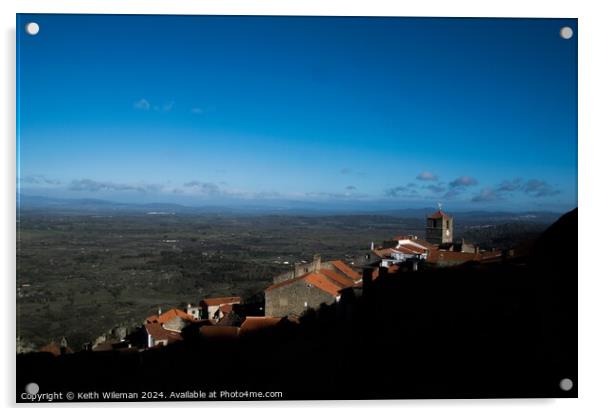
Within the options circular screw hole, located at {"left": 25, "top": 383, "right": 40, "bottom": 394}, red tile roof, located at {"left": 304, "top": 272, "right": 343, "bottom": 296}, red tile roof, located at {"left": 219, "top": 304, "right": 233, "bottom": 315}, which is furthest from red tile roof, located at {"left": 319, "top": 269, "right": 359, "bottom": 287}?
circular screw hole, located at {"left": 25, "top": 383, "right": 40, "bottom": 394}

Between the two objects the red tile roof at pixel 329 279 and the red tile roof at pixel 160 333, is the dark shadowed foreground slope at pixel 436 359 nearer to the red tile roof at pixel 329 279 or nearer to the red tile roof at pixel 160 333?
the red tile roof at pixel 160 333

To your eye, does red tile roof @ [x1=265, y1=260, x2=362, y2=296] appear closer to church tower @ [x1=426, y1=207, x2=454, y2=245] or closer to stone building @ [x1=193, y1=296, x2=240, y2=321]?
stone building @ [x1=193, y1=296, x2=240, y2=321]

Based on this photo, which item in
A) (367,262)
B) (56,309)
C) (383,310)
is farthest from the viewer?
(367,262)

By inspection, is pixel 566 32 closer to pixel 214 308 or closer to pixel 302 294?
pixel 302 294

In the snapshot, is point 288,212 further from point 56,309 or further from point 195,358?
point 56,309

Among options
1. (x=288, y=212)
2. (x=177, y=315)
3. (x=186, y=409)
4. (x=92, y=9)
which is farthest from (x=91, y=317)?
(x=92, y=9)
